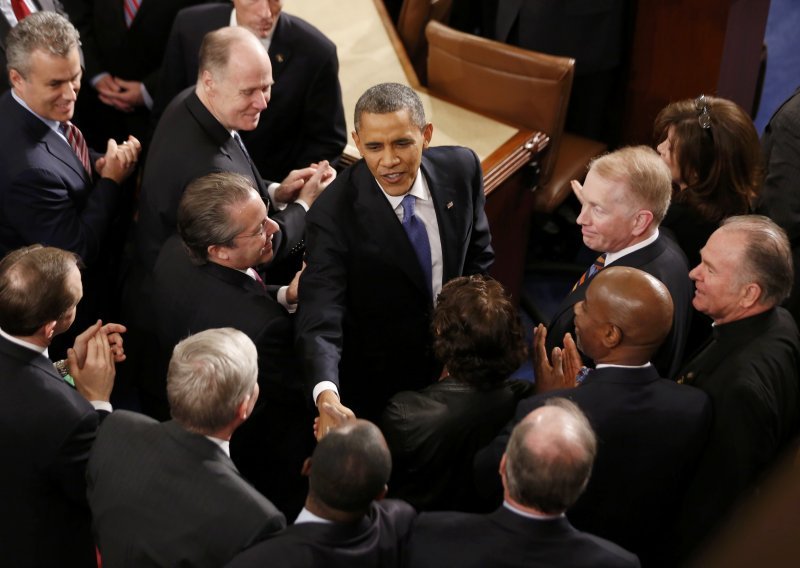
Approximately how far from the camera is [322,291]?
281 centimetres

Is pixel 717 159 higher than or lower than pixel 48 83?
lower

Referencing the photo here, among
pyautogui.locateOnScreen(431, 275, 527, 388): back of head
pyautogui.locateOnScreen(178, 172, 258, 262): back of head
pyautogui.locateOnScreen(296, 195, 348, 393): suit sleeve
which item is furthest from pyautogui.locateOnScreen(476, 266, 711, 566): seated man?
pyautogui.locateOnScreen(178, 172, 258, 262): back of head

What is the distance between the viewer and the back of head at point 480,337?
7.87 feet

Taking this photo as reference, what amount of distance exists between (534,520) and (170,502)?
0.79m

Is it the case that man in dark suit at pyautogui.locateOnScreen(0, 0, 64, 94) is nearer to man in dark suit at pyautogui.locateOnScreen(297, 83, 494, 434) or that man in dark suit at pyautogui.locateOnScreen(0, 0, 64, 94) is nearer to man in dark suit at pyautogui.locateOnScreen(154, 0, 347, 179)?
man in dark suit at pyautogui.locateOnScreen(154, 0, 347, 179)

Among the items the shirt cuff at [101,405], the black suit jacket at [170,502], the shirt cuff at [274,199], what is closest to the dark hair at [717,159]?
the shirt cuff at [274,199]

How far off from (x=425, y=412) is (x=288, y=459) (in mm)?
746

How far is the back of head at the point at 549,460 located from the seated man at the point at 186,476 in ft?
1.78

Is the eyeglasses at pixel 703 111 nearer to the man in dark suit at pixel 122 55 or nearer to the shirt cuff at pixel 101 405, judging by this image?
the shirt cuff at pixel 101 405

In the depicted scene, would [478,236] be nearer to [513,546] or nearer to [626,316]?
[626,316]

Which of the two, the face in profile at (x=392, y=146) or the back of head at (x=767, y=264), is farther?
the face in profile at (x=392, y=146)

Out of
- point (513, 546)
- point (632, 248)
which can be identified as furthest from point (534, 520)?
point (632, 248)

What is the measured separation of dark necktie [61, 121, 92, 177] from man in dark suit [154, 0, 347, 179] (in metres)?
0.57

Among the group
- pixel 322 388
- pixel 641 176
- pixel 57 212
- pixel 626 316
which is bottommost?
pixel 322 388
